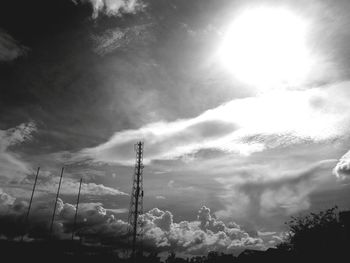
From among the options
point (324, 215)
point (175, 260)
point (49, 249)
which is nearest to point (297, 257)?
point (324, 215)

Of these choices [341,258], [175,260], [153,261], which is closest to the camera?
[341,258]

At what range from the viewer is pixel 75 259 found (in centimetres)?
5047

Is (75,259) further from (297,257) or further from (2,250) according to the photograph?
(297,257)

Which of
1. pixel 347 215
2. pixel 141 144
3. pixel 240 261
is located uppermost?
pixel 141 144

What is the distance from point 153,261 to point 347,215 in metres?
53.3

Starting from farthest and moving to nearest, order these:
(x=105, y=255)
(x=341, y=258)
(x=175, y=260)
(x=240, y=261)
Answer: (x=175, y=260), (x=240, y=261), (x=105, y=255), (x=341, y=258)

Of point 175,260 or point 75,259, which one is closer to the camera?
point 75,259

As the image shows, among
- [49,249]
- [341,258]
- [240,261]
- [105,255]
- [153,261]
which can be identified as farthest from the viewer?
Answer: [153,261]

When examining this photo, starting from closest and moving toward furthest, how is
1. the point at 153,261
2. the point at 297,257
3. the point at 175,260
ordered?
the point at 297,257
the point at 153,261
the point at 175,260

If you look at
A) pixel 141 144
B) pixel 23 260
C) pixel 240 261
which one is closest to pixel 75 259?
pixel 23 260

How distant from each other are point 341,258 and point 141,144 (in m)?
31.1

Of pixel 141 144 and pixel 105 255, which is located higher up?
pixel 141 144

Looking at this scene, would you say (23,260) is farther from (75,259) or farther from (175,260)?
(175,260)

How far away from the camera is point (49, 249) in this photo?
160 feet
